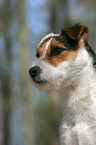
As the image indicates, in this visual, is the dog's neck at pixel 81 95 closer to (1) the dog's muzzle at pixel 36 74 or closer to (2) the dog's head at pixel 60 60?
(2) the dog's head at pixel 60 60

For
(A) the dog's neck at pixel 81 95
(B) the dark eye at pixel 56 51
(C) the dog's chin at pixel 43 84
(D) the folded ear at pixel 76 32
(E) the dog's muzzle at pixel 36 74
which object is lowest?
(A) the dog's neck at pixel 81 95

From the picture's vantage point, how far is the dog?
3.96 meters

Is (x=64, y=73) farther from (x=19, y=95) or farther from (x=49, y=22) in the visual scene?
(x=19, y=95)

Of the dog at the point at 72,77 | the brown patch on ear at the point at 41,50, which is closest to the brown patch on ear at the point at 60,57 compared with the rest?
the dog at the point at 72,77

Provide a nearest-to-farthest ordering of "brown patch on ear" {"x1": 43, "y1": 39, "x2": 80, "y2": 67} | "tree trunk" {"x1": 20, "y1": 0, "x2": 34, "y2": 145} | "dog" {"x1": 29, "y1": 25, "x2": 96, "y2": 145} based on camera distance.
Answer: "dog" {"x1": 29, "y1": 25, "x2": 96, "y2": 145}
"brown patch on ear" {"x1": 43, "y1": 39, "x2": 80, "y2": 67}
"tree trunk" {"x1": 20, "y1": 0, "x2": 34, "y2": 145}

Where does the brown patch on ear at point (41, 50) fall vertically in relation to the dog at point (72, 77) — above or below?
above

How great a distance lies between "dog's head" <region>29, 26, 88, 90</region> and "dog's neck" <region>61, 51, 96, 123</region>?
0.14 metres

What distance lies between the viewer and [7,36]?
60.4 ft

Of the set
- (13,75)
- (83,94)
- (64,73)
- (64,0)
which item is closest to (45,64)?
(64,73)

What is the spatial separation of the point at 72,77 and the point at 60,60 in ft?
1.14

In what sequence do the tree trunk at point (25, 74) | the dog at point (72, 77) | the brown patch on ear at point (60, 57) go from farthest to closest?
the tree trunk at point (25, 74) → the brown patch on ear at point (60, 57) → the dog at point (72, 77)

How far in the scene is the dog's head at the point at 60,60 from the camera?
3.98 metres

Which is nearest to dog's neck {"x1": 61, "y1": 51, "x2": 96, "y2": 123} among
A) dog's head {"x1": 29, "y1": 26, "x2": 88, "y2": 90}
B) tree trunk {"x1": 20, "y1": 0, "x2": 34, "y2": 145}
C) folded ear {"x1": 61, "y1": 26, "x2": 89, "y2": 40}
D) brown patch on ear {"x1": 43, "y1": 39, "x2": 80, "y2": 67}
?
dog's head {"x1": 29, "y1": 26, "x2": 88, "y2": 90}

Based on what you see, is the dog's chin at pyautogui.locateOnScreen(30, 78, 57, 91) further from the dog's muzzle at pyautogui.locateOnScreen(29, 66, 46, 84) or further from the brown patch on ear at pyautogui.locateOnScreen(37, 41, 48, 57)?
the brown patch on ear at pyautogui.locateOnScreen(37, 41, 48, 57)
